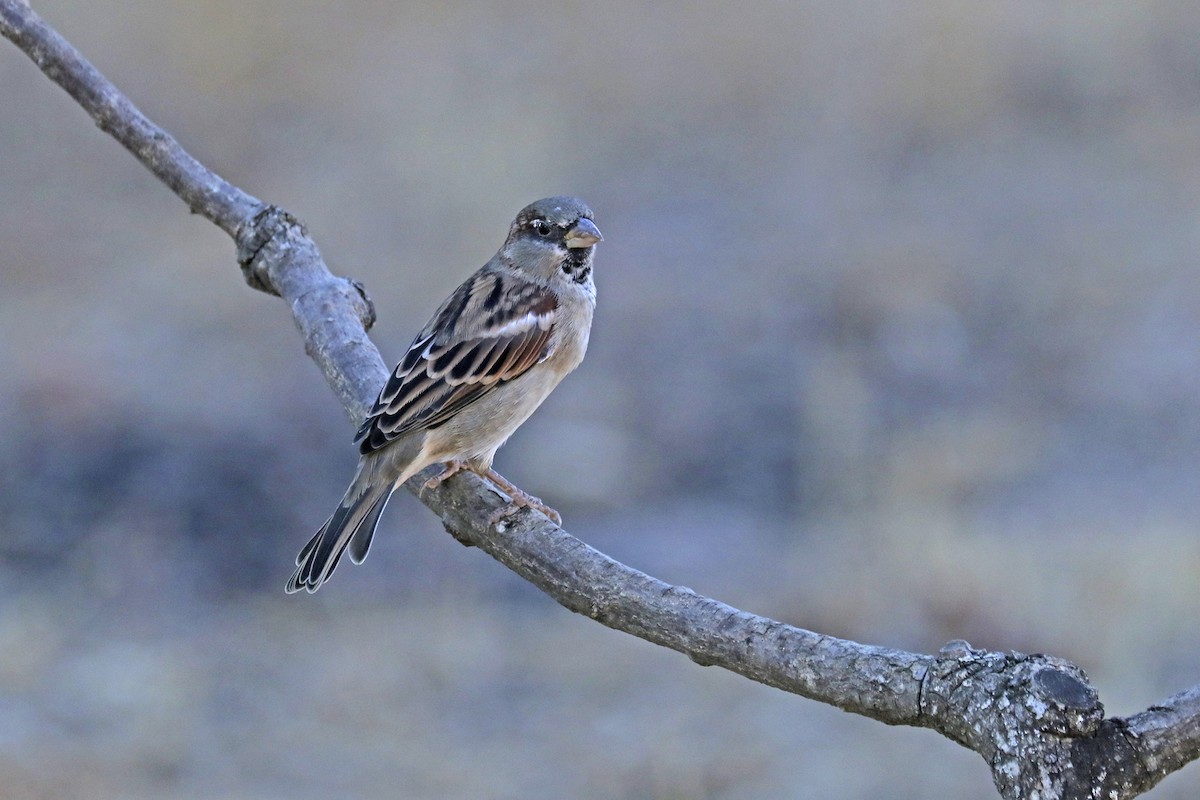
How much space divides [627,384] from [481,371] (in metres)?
4.66

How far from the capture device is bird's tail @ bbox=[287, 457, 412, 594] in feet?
12.1

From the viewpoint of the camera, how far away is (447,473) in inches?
157

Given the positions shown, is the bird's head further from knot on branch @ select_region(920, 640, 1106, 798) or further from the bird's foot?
knot on branch @ select_region(920, 640, 1106, 798)

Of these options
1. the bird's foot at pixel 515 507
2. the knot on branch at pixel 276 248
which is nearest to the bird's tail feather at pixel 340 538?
the bird's foot at pixel 515 507

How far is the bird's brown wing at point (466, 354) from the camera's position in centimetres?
385

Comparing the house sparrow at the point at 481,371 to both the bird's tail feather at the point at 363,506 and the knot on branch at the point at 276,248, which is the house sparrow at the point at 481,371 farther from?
the knot on branch at the point at 276,248

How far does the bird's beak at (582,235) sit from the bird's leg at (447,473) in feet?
2.59

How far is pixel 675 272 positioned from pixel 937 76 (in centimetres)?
340

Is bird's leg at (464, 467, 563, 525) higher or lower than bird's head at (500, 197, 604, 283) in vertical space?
lower

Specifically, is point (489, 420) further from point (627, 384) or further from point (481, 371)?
point (627, 384)

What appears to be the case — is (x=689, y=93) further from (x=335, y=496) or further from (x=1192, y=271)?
(x=335, y=496)

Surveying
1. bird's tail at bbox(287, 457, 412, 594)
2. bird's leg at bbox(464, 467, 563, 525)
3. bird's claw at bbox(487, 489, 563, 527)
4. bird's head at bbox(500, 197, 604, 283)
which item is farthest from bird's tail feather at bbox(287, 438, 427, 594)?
bird's head at bbox(500, 197, 604, 283)

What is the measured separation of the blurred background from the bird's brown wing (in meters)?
2.64

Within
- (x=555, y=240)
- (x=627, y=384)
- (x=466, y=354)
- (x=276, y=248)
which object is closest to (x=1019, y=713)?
(x=466, y=354)
